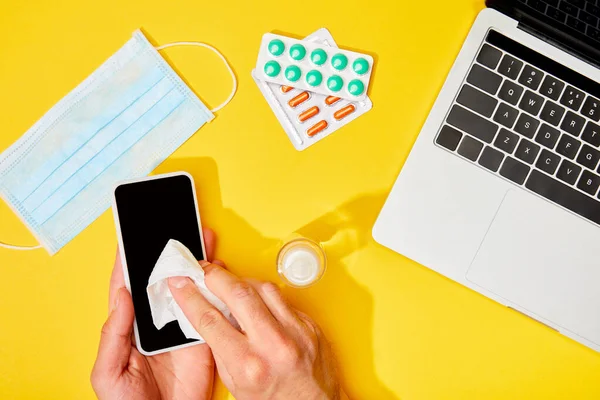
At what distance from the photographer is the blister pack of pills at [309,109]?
0.72 metres

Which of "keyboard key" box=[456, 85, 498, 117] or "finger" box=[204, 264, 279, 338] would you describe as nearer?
"finger" box=[204, 264, 279, 338]

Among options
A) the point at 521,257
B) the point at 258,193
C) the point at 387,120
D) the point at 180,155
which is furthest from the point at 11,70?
the point at 521,257

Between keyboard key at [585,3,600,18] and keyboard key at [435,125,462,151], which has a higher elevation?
keyboard key at [585,3,600,18]

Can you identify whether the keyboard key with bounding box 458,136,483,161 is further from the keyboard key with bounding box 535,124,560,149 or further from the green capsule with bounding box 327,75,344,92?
the green capsule with bounding box 327,75,344,92

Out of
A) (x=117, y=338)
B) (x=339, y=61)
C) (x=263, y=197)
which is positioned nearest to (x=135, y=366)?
(x=117, y=338)

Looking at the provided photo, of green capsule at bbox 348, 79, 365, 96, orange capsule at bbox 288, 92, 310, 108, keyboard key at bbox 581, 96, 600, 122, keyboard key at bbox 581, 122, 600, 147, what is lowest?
orange capsule at bbox 288, 92, 310, 108

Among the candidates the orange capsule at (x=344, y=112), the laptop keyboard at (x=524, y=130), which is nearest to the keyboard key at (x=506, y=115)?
the laptop keyboard at (x=524, y=130)

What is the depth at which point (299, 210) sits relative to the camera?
2.40 ft

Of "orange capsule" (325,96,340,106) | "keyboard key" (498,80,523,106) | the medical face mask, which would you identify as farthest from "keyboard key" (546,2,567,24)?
the medical face mask

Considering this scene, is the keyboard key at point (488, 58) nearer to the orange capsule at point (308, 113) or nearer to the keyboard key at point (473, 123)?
the keyboard key at point (473, 123)

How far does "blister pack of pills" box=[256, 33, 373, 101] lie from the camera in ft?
2.35

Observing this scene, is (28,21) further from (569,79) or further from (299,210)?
(569,79)

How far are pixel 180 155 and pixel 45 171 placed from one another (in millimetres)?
200

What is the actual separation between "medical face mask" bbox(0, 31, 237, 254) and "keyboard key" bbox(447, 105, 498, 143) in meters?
0.33
